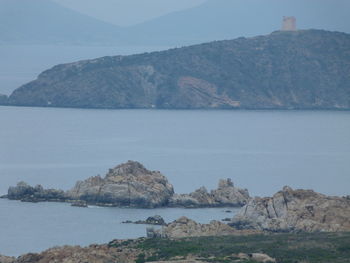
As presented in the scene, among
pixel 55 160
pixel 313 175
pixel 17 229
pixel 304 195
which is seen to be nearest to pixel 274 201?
pixel 304 195

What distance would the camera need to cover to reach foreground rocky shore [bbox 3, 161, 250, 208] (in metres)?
78.6

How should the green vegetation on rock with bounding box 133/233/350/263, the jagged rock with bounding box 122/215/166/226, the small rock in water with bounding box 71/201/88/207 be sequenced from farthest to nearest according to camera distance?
the small rock in water with bounding box 71/201/88/207 < the jagged rock with bounding box 122/215/166/226 < the green vegetation on rock with bounding box 133/233/350/263

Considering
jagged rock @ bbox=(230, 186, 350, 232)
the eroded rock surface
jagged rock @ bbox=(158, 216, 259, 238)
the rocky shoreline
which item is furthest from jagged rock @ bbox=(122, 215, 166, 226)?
the eroded rock surface

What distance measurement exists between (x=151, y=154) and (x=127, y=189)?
103 feet

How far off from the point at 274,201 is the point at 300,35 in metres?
128

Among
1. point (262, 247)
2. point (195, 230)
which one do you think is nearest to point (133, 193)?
point (195, 230)

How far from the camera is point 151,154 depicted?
110 meters

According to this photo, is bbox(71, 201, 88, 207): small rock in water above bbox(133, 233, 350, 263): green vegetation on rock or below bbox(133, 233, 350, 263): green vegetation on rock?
above

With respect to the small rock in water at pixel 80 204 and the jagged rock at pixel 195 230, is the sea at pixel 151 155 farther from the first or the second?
the jagged rock at pixel 195 230

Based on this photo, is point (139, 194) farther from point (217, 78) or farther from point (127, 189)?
point (217, 78)

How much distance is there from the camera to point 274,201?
227 feet

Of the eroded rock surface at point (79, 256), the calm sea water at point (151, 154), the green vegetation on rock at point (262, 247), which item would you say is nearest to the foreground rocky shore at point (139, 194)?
the calm sea water at point (151, 154)

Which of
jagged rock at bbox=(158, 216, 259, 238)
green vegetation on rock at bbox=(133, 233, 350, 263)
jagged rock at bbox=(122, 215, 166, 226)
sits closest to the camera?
green vegetation on rock at bbox=(133, 233, 350, 263)

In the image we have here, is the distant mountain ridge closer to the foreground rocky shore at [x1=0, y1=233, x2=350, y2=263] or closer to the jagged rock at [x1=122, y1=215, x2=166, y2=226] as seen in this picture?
the jagged rock at [x1=122, y1=215, x2=166, y2=226]
